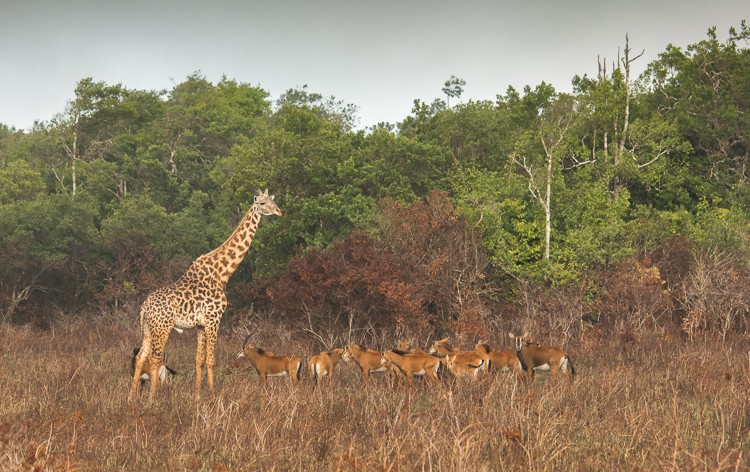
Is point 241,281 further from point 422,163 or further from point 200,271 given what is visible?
point 200,271

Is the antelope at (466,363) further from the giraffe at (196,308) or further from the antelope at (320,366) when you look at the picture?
the giraffe at (196,308)

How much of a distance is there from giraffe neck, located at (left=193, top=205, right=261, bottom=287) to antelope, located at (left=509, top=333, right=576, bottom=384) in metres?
4.41

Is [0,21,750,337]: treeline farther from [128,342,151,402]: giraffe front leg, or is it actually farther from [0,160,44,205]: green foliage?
[128,342,151,402]: giraffe front leg

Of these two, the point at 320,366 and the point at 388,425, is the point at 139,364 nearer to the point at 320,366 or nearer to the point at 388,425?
the point at 320,366

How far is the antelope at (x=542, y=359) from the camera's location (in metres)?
12.0

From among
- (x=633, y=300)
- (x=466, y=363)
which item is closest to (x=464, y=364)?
(x=466, y=363)

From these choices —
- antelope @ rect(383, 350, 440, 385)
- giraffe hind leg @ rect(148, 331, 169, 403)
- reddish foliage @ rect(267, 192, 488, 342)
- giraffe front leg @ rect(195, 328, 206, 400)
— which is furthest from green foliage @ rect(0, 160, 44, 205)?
antelope @ rect(383, 350, 440, 385)

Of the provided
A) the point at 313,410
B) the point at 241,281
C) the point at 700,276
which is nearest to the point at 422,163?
the point at 241,281

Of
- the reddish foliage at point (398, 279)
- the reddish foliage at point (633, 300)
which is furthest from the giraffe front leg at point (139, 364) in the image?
the reddish foliage at point (633, 300)

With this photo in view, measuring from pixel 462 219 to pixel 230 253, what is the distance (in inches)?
370

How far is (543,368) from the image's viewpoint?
12.1 metres

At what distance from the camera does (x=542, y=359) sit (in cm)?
1205

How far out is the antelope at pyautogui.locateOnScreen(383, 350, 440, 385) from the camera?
11141mm

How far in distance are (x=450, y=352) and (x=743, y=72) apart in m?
24.0
